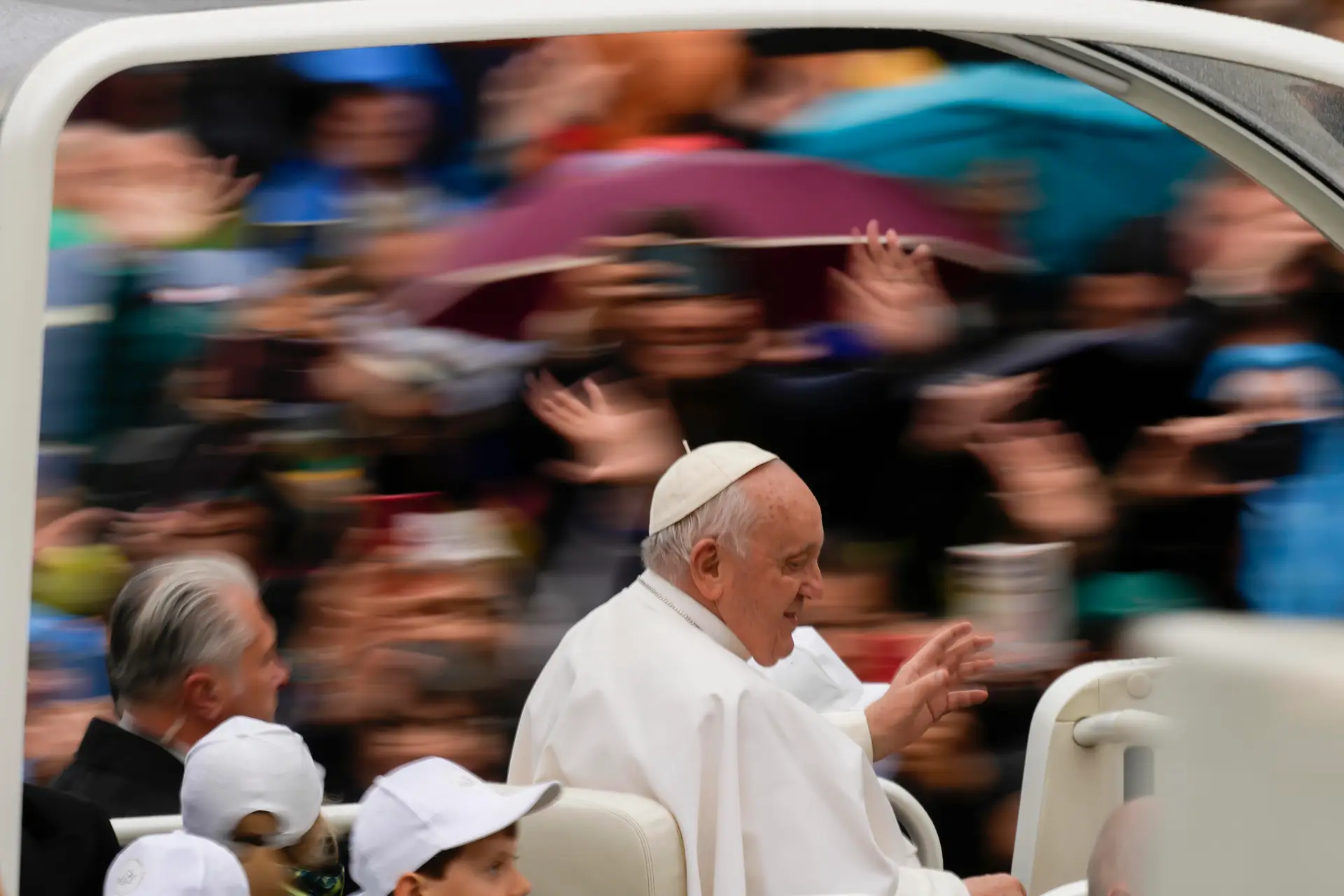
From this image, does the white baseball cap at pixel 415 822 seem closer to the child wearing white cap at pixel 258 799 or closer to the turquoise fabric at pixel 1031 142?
the child wearing white cap at pixel 258 799

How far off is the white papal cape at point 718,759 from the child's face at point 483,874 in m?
0.30

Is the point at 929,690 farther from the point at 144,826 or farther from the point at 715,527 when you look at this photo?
the point at 144,826

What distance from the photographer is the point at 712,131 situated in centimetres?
321

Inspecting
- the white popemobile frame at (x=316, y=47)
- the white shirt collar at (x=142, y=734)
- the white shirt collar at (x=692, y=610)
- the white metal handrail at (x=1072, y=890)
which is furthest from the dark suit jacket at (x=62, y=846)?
the white metal handrail at (x=1072, y=890)

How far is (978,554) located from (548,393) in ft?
2.35

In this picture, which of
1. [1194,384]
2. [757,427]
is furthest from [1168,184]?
[757,427]

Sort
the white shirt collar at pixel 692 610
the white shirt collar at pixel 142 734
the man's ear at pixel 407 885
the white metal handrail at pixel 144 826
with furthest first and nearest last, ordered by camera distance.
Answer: the white shirt collar at pixel 692 610 < the white shirt collar at pixel 142 734 < the white metal handrail at pixel 144 826 < the man's ear at pixel 407 885

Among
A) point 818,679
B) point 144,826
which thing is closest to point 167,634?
point 144,826

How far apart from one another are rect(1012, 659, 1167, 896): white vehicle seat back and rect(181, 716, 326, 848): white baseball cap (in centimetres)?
124

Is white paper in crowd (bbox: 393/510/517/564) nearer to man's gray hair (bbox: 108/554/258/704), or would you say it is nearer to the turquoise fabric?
man's gray hair (bbox: 108/554/258/704)

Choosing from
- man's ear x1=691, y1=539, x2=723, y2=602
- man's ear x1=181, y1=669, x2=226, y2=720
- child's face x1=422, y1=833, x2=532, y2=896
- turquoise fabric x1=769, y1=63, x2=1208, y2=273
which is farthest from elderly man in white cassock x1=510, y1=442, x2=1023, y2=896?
turquoise fabric x1=769, y1=63, x2=1208, y2=273

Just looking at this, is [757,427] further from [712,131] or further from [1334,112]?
[1334,112]

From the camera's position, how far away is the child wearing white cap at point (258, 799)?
208cm

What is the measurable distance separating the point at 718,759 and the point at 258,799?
0.61 m
